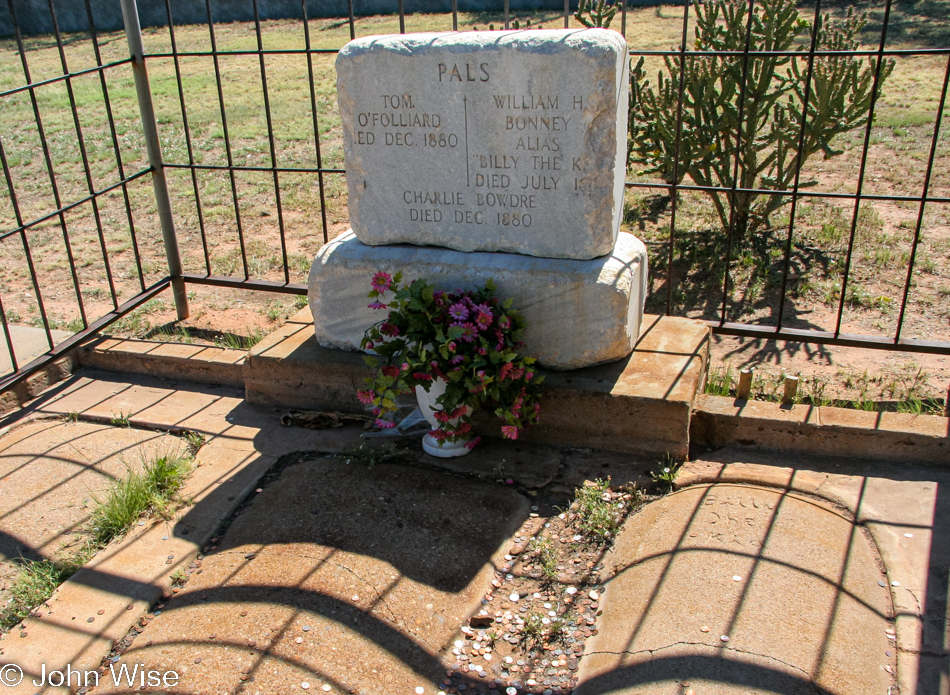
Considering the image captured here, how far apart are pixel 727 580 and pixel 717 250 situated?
380 cm

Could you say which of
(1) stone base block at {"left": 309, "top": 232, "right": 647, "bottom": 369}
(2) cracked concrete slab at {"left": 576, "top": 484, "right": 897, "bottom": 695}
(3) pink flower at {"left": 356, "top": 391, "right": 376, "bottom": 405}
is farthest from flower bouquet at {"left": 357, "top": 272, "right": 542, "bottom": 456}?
(2) cracked concrete slab at {"left": 576, "top": 484, "right": 897, "bottom": 695}

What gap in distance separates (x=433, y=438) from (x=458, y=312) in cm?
61

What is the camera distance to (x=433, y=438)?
143 inches

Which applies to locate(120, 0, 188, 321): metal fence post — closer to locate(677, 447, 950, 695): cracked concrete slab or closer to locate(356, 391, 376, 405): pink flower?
locate(356, 391, 376, 405): pink flower

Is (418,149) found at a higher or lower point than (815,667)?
higher

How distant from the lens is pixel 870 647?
2516 mm

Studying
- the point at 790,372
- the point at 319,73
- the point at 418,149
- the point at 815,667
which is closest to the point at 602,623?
the point at 815,667

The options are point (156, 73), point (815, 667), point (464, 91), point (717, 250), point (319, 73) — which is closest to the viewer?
point (815, 667)

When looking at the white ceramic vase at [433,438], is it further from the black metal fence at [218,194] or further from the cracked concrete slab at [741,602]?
the black metal fence at [218,194]

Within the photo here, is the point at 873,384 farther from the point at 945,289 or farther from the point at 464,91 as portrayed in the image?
the point at 464,91

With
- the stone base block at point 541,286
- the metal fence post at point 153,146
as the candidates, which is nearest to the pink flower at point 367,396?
the stone base block at point 541,286

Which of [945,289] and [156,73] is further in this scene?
[156,73]

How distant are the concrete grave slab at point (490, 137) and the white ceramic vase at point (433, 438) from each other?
69 centimetres

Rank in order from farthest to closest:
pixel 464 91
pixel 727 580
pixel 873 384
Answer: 1. pixel 873 384
2. pixel 464 91
3. pixel 727 580
